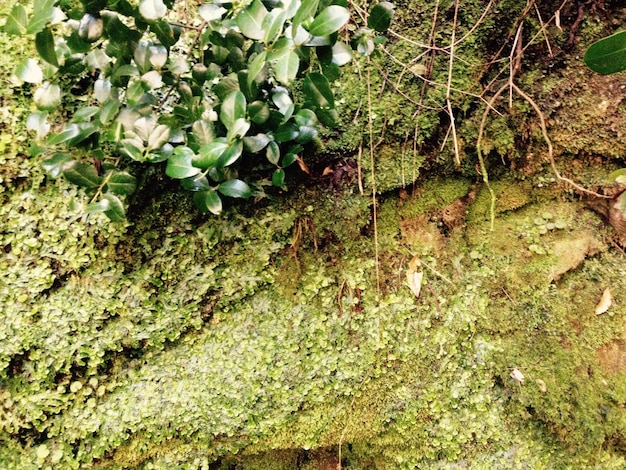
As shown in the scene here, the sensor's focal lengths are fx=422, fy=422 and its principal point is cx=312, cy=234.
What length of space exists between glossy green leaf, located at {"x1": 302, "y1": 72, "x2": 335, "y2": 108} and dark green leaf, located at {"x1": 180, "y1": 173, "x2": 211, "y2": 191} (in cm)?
60

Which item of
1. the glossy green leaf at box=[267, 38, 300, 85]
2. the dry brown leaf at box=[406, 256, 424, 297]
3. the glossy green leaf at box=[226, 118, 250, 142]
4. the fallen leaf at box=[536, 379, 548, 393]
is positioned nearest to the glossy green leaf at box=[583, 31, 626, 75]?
the glossy green leaf at box=[267, 38, 300, 85]

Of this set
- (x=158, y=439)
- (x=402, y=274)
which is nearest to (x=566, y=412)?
(x=402, y=274)

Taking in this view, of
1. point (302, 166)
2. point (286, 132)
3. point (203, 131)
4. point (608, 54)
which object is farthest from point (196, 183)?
point (608, 54)

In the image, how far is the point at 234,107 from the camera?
1554 mm

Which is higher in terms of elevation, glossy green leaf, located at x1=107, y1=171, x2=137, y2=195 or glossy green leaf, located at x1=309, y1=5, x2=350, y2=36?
glossy green leaf, located at x1=309, y1=5, x2=350, y2=36

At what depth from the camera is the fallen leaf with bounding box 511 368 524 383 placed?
80.1 inches

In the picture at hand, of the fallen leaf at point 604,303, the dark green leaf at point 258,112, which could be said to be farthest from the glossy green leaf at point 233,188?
the fallen leaf at point 604,303

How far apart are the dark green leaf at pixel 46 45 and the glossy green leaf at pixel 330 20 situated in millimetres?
973

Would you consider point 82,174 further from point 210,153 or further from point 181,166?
point 210,153

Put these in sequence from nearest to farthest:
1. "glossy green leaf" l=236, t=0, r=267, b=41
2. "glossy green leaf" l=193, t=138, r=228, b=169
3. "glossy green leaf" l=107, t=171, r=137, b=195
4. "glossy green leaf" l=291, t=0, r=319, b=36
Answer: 1. "glossy green leaf" l=291, t=0, r=319, b=36
2. "glossy green leaf" l=236, t=0, r=267, b=41
3. "glossy green leaf" l=193, t=138, r=228, b=169
4. "glossy green leaf" l=107, t=171, r=137, b=195

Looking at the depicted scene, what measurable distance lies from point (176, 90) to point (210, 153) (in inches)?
14.9

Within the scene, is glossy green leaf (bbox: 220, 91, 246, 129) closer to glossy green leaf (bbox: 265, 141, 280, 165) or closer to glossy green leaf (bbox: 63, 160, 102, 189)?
glossy green leaf (bbox: 265, 141, 280, 165)

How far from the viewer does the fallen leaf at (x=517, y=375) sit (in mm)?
2035

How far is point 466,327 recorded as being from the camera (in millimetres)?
2111
